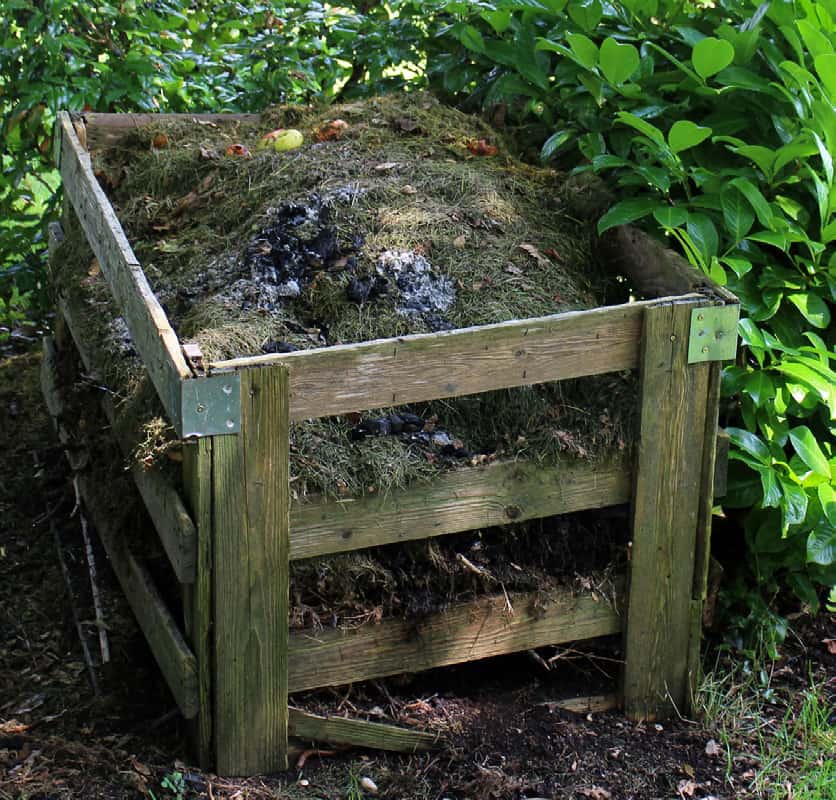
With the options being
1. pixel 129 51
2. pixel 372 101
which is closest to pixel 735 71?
pixel 372 101

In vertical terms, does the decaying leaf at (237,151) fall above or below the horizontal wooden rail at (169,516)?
above

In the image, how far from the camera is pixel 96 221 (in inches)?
156

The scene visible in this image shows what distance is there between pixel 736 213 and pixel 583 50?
66 cm

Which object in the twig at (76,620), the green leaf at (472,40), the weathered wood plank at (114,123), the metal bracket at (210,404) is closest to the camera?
the metal bracket at (210,404)

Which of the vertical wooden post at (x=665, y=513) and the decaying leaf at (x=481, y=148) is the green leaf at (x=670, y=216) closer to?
the vertical wooden post at (x=665, y=513)

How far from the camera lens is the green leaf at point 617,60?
11.7ft

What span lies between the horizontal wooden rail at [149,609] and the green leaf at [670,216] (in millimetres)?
1780

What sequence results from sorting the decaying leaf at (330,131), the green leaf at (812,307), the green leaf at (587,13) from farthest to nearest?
1. the decaying leaf at (330,131)
2. the green leaf at (587,13)
3. the green leaf at (812,307)

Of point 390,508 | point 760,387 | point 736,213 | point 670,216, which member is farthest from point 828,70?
point 390,508

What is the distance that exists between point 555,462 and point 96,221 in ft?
5.64

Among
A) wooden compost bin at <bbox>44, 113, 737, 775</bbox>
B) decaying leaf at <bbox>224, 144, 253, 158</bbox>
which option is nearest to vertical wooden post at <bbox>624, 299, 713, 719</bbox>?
wooden compost bin at <bbox>44, 113, 737, 775</bbox>

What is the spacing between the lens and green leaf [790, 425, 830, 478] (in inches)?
139

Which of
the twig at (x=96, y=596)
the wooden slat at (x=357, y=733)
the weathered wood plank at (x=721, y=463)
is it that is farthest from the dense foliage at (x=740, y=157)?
the twig at (x=96, y=596)

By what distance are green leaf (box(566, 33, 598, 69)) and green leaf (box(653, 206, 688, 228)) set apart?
498 millimetres
